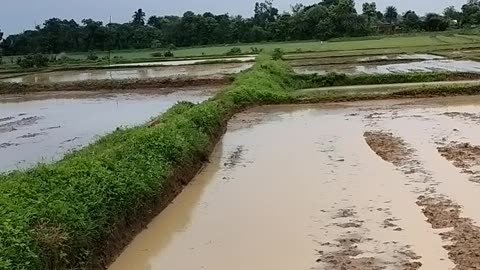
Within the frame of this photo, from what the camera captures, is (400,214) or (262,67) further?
(262,67)

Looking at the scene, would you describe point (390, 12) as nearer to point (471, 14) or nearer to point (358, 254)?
point (471, 14)

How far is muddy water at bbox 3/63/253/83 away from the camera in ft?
88.1

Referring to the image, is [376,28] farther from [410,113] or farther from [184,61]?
[410,113]

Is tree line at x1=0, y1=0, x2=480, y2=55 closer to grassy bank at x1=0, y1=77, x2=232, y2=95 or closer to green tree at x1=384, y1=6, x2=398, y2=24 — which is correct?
green tree at x1=384, y1=6, x2=398, y2=24

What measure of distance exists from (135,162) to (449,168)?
15.1 ft

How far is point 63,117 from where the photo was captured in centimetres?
1723

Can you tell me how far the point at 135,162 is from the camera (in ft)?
26.0

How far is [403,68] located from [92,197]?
2022cm

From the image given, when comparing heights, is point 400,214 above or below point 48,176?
below

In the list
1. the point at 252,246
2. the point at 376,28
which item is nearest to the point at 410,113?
the point at 252,246

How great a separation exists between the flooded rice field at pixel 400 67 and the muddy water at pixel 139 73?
11.6 ft

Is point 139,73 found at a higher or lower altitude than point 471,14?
lower

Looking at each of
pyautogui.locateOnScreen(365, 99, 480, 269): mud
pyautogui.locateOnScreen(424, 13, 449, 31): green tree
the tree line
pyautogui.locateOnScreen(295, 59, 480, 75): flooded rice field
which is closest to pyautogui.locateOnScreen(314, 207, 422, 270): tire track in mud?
pyautogui.locateOnScreen(365, 99, 480, 269): mud

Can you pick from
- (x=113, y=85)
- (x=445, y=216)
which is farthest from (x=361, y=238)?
(x=113, y=85)
